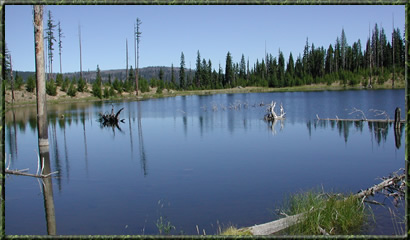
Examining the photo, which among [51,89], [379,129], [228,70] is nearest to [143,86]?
[51,89]

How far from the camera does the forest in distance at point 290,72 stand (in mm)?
55969

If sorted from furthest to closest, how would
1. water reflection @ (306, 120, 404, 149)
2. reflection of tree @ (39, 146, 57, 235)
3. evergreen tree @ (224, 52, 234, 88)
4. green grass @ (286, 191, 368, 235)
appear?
evergreen tree @ (224, 52, 234, 88), water reflection @ (306, 120, 404, 149), reflection of tree @ (39, 146, 57, 235), green grass @ (286, 191, 368, 235)

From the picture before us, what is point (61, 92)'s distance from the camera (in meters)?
54.0

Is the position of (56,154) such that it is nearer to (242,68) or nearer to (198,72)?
(198,72)

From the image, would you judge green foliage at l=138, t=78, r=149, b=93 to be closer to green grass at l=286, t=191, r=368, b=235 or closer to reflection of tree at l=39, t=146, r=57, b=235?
reflection of tree at l=39, t=146, r=57, b=235

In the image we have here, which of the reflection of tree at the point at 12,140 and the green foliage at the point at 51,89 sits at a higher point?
the green foliage at the point at 51,89

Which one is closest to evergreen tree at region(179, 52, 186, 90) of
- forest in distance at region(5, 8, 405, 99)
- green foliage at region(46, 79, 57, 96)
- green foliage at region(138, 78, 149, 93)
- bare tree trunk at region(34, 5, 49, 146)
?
forest in distance at region(5, 8, 405, 99)

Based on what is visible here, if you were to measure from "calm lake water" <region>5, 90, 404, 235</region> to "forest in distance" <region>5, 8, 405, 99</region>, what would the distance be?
29.7 metres

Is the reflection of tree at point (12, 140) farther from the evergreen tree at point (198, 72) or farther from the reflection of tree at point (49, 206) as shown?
the evergreen tree at point (198, 72)

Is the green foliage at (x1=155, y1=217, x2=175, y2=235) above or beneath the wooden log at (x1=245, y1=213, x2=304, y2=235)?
beneath

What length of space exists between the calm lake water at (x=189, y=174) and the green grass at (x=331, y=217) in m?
0.28

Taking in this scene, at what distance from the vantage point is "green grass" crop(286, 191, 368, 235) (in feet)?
20.3

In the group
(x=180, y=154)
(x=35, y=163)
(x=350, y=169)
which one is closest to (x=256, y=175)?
(x=350, y=169)

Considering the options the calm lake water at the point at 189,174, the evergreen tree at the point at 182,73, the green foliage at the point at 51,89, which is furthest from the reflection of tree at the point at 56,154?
the evergreen tree at the point at 182,73
